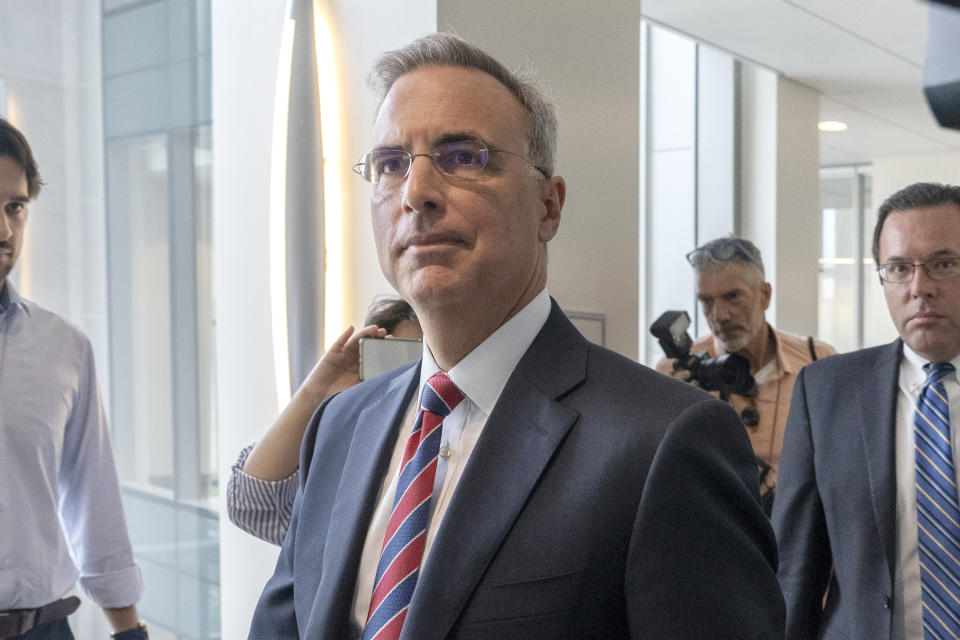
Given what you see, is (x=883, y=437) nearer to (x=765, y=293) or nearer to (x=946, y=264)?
(x=946, y=264)

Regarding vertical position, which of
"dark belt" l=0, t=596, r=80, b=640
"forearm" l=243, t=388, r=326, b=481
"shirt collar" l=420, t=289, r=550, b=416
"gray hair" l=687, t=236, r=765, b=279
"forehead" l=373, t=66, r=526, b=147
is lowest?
"dark belt" l=0, t=596, r=80, b=640

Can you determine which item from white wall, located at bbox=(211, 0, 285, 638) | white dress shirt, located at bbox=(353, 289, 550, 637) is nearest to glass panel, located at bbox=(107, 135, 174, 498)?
white wall, located at bbox=(211, 0, 285, 638)

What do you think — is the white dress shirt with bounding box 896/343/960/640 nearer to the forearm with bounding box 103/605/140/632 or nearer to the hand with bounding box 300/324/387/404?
the hand with bounding box 300/324/387/404

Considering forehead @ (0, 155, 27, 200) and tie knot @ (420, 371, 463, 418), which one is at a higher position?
forehead @ (0, 155, 27, 200)

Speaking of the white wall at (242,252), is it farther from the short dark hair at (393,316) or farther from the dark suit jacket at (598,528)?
the dark suit jacket at (598,528)

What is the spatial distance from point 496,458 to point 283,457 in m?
1.10

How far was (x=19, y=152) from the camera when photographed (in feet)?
7.70

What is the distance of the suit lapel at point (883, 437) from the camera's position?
2.06 metres

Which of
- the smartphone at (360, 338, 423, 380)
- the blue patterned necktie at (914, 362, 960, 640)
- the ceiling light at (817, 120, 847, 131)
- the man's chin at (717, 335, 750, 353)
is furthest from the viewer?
the ceiling light at (817, 120, 847, 131)

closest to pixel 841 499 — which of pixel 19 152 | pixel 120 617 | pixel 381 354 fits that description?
pixel 381 354

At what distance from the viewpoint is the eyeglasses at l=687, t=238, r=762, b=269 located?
3352 millimetres

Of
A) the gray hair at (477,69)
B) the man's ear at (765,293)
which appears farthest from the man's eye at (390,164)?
the man's ear at (765,293)

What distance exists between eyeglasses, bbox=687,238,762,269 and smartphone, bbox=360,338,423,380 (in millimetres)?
1482

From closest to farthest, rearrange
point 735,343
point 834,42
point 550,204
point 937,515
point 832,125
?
point 550,204
point 937,515
point 735,343
point 834,42
point 832,125
